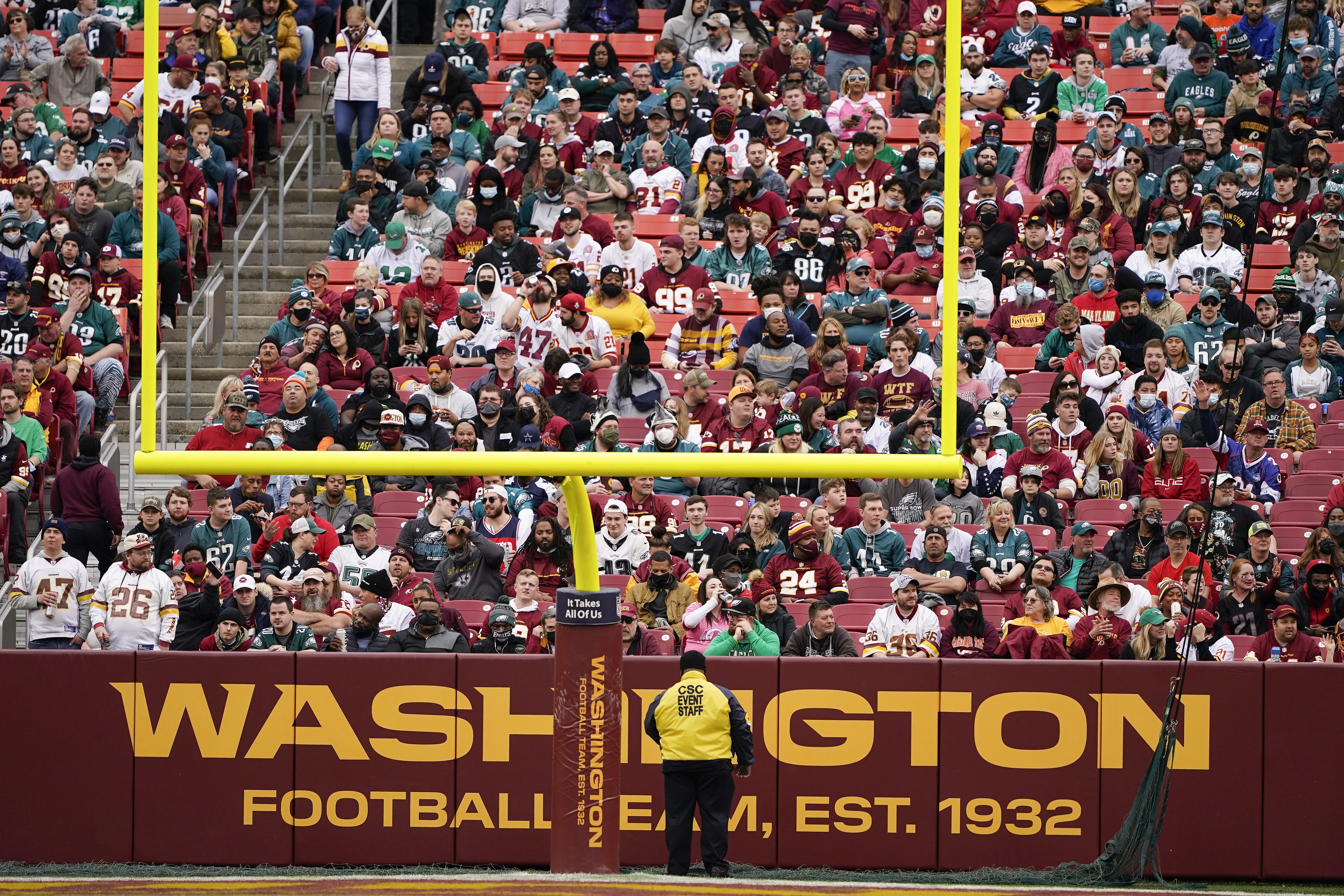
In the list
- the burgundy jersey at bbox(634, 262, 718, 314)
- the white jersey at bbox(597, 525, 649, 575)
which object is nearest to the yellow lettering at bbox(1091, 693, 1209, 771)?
the white jersey at bbox(597, 525, 649, 575)

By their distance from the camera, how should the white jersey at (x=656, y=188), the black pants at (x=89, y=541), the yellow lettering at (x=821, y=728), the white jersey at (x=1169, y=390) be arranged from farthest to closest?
the white jersey at (x=656, y=188)
the white jersey at (x=1169, y=390)
the black pants at (x=89, y=541)
the yellow lettering at (x=821, y=728)

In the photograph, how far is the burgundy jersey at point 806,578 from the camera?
11.6 metres

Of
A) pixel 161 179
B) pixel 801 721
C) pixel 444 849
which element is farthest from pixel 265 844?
pixel 161 179

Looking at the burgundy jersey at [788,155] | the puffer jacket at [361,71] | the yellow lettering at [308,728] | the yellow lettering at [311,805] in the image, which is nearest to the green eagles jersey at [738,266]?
the burgundy jersey at [788,155]

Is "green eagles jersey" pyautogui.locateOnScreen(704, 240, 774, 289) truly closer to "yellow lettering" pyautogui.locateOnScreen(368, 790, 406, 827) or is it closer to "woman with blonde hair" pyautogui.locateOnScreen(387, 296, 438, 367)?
"woman with blonde hair" pyautogui.locateOnScreen(387, 296, 438, 367)

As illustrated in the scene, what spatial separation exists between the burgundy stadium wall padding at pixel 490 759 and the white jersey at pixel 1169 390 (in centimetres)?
338

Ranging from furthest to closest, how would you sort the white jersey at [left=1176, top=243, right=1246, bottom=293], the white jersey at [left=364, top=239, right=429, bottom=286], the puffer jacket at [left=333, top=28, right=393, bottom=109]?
the puffer jacket at [left=333, top=28, right=393, bottom=109]
the white jersey at [left=364, top=239, right=429, bottom=286]
the white jersey at [left=1176, top=243, right=1246, bottom=293]

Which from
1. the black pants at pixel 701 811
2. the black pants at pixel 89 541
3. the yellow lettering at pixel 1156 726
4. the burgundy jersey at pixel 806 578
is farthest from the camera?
the black pants at pixel 89 541

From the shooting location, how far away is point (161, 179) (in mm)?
14828

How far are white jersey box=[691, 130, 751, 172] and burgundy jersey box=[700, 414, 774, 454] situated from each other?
4120 millimetres

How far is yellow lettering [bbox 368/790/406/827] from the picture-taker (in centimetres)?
1034

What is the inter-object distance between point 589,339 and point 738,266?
183 centimetres

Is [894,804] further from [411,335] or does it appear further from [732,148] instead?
[732,148]

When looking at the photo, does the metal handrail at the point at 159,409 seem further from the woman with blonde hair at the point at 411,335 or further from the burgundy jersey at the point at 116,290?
the woman with blonde hair at the point at 411,335
